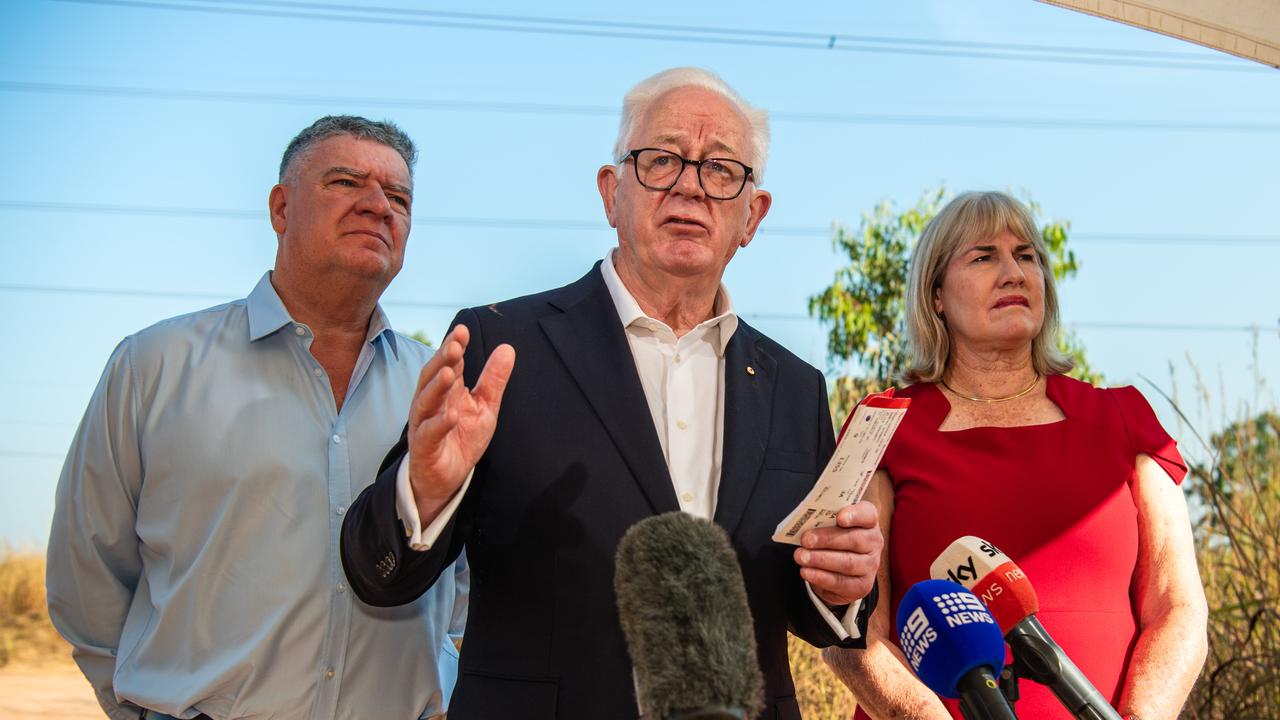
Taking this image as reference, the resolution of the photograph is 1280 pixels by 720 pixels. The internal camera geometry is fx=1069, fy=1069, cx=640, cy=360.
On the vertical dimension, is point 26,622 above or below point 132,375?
below

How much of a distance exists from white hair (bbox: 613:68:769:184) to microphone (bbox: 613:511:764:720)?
57.1 inches

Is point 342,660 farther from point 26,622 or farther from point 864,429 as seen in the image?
point 26,622

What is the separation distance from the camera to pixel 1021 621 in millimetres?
1757

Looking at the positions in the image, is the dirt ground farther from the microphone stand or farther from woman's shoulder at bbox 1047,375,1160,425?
the microphone stand

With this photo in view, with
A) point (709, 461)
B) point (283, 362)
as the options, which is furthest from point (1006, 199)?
point (283, 362)

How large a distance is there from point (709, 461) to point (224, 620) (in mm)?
1224

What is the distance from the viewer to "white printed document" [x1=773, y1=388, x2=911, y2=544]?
1.71 metres

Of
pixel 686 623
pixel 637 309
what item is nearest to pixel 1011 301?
pixel 637 309

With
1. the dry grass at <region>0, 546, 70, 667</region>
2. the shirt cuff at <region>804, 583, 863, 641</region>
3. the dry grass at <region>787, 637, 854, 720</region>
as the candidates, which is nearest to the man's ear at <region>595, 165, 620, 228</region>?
the shirt cuff at <region>804, 583, 863, 641</region>

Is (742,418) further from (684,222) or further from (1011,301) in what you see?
(1011,301)

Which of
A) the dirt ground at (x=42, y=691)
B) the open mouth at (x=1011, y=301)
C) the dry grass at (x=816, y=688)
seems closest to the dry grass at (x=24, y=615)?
the dirt ground at (x=42, y=691)

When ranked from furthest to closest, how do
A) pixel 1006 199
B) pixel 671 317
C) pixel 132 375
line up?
pixel 1006 199
pixel 132 375
pixel 671 317

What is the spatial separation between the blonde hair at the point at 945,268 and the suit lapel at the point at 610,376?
3.34ft

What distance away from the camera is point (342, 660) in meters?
2.56
